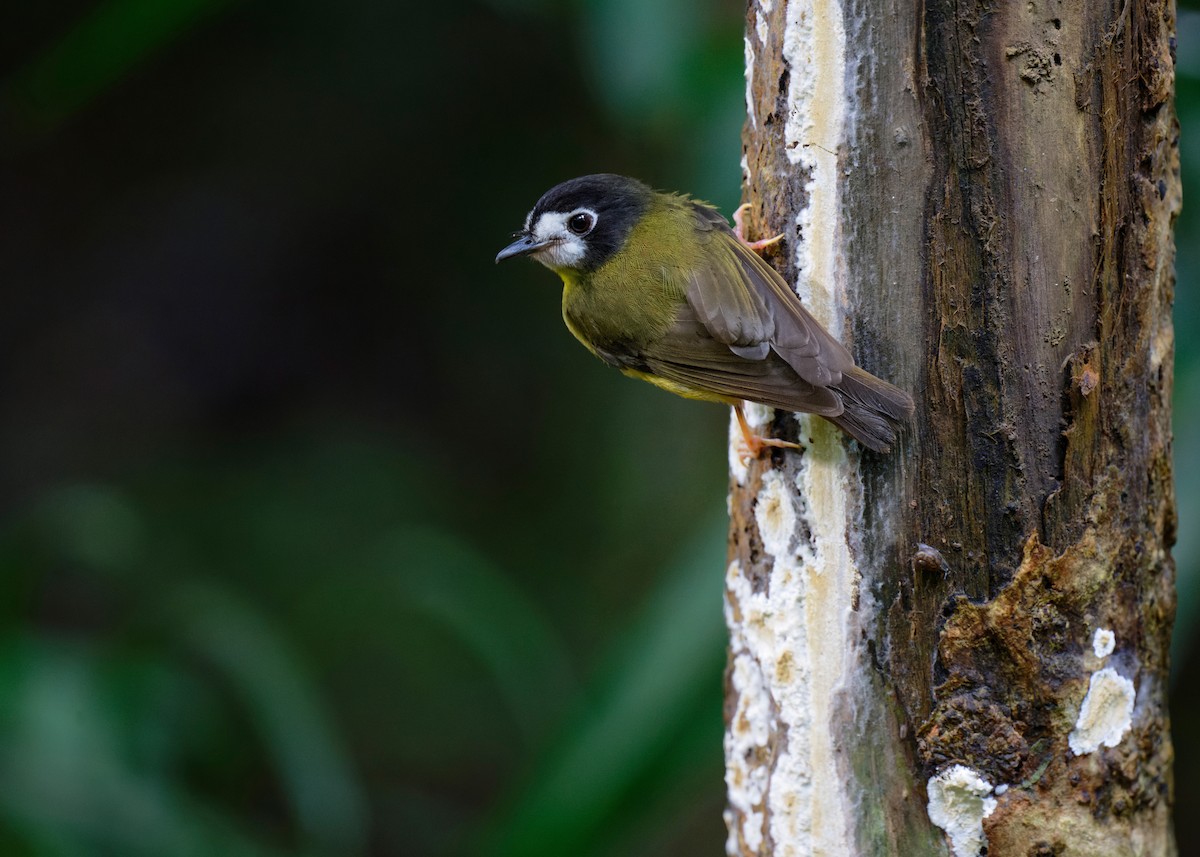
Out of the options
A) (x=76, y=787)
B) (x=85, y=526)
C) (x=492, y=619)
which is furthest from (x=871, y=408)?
(x=85, y=526)

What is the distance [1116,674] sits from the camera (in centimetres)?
162

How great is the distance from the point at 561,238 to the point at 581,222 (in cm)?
5

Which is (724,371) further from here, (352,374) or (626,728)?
(352,374)

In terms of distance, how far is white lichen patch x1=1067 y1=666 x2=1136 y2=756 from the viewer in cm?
158

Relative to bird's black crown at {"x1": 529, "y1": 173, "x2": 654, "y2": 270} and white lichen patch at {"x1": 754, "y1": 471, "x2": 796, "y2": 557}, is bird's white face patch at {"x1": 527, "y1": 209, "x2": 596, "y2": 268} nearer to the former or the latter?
bird's black crown at {"x1": 529, "y1": 173, "x2": 654, "y2": 270}

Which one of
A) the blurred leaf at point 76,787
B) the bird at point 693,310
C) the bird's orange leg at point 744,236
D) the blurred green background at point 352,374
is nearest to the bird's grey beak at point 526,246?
the bird at point 693,310

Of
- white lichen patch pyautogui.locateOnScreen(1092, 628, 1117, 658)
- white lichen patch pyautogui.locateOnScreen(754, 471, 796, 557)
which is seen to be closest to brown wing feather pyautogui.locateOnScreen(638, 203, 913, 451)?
white lichen patch pyautogui.locateOnScreen(754, 471, 796, 557)

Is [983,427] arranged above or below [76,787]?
above

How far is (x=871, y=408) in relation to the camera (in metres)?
1.54

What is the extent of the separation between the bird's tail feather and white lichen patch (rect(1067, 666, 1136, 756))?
1.49ft

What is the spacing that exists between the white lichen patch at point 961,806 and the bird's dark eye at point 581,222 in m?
1.25

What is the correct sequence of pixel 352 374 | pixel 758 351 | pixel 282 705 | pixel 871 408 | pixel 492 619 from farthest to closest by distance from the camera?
pixel 352 374, pixel 492 619, pixel 282 705, pixel 758 351, pixel 871 408

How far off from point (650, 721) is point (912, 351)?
0.96 meters

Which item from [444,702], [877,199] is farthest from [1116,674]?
[444,702]
